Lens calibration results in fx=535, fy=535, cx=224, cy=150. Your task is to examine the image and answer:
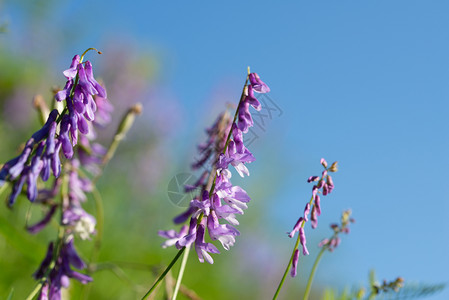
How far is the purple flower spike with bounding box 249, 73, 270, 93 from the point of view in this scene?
101cm

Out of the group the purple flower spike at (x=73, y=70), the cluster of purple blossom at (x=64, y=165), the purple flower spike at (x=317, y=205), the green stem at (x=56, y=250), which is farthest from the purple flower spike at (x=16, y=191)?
the purple flower spike at (x=317, y=205)

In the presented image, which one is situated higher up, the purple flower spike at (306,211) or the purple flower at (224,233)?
the purple flower spike at (306,211)

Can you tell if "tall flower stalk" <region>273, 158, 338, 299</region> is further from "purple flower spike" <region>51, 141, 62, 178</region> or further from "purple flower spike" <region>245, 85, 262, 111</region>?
"purple flower spike" <region>51, 141, 62, 178</region>

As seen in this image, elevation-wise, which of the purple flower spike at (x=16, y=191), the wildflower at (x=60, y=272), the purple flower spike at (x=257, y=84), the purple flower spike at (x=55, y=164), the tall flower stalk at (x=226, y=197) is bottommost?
the wildflower at (x=60, y=272)

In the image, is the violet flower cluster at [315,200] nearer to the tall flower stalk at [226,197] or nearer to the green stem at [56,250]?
the tall flower stalk at [226,197]

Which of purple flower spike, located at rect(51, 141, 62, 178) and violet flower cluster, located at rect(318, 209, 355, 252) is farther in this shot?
violet flower cluster, located at rect(318, 209, 355, 252)

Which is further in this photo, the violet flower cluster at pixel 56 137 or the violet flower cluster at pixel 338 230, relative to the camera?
the violet flower cluster at pixel 338 230

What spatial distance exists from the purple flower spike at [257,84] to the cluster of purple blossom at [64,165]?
283 millimetres

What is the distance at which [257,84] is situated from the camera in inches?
40.0

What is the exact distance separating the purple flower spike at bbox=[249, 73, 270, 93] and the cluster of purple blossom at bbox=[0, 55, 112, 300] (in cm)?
28

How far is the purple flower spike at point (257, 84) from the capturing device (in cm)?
101

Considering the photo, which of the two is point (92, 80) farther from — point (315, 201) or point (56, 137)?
point (315, 201)

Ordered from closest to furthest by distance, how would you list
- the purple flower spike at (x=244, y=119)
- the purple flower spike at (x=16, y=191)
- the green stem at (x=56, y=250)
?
the purple flower spike at (x=16, y=191), the purple flower spike at (x=244, y=119), the green stem at (x=56, y=250)

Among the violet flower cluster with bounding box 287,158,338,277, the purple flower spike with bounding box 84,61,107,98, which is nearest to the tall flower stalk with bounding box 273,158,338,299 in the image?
the violet flower cluster with bounding box 287,158,338,277
